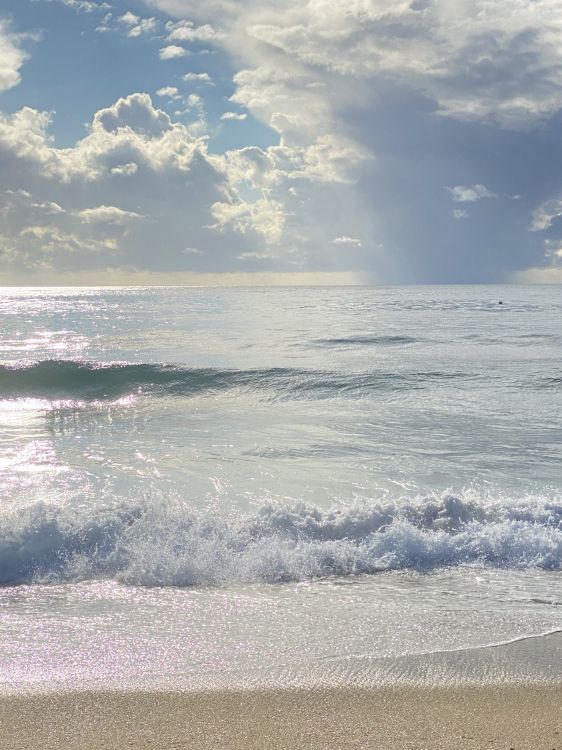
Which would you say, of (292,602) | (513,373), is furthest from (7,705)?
(513,373)

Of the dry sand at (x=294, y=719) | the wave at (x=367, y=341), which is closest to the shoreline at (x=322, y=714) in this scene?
the dry sand at (x=294, y=719)

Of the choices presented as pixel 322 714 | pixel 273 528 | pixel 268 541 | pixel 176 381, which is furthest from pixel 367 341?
pixel 322 714

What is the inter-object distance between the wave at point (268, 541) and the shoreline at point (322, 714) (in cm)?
217

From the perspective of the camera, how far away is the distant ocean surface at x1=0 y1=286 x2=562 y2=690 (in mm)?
5211

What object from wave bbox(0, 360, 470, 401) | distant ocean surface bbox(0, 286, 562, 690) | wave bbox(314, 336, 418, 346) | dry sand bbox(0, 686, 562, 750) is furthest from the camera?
wave bbox(314, 336, 418, 346)

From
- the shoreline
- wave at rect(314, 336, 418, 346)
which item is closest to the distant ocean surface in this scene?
the shoreline

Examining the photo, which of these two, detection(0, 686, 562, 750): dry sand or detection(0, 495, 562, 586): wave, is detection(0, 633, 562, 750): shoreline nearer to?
detection(0, 686, 562, 750): dry sand

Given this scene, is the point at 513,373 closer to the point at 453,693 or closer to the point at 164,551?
the point at 164,551

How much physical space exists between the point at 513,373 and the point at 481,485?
12.4 meters

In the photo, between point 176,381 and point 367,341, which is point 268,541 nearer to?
point 176,381

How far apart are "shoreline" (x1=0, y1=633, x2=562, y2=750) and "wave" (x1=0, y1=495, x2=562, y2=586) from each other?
217cm

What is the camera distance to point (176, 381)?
72.5 feet

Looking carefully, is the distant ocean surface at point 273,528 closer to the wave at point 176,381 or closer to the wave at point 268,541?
the wave at point 268,541

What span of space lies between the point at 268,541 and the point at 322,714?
327cm
